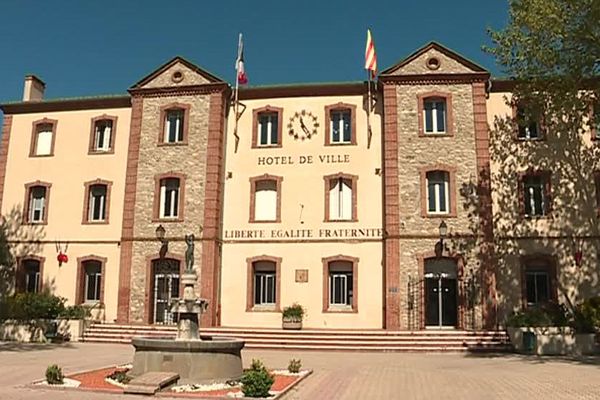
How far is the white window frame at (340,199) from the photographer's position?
2342 centimetres

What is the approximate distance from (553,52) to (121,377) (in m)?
14.4

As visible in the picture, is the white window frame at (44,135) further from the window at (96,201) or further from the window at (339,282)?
the window at (339,282)

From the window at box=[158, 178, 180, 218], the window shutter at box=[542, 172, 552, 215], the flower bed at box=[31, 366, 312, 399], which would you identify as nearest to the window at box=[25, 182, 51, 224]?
the window at box=[158, 178, 180, 218]

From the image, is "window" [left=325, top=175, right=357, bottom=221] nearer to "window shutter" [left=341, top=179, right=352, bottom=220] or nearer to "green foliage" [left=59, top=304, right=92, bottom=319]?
"window shutter" [left=341, top=179, right=352, bottom=220]

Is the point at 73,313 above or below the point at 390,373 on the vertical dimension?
above

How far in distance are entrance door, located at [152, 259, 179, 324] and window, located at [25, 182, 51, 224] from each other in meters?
5.55

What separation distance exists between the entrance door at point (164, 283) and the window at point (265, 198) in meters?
3.62

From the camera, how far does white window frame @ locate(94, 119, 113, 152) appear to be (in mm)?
25453

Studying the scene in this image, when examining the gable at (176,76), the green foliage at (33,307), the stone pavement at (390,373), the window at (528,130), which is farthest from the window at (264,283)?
the window at (528,130)

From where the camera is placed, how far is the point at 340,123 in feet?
79.5

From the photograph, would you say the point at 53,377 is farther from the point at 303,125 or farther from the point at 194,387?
the point at 303,125

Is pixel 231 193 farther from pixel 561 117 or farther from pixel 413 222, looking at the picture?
pixel 561 117

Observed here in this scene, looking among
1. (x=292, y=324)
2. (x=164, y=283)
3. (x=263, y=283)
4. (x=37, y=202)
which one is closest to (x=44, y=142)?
(x=37, y=202)

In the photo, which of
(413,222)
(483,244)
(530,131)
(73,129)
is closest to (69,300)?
(73,129)
